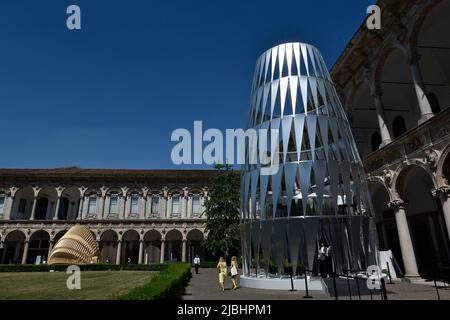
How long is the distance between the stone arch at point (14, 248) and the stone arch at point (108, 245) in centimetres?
953

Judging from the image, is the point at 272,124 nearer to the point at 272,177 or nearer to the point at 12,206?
the point at 272,177

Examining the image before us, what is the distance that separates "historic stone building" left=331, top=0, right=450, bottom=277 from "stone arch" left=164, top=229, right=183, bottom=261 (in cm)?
2538

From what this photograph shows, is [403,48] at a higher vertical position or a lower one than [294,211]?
higher

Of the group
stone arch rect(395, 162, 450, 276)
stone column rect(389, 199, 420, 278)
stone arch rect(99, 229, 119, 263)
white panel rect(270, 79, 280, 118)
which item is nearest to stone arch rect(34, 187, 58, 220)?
stone arch rect(99, 229, 119, 263)

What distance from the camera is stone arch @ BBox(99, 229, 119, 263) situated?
3897 cm

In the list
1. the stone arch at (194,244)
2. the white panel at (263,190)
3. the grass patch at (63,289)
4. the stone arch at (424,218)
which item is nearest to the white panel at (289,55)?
the white panel at (263,190)

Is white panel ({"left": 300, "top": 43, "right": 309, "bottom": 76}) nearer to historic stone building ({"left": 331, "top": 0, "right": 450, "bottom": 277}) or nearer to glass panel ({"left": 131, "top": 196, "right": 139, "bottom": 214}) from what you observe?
historic stone building ({"left": 331, "top": 0, "right": 450, "bottom": 277})

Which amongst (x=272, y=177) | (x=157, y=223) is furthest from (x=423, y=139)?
(x=157, y=223)

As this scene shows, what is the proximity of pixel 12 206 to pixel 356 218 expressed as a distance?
41132 mm

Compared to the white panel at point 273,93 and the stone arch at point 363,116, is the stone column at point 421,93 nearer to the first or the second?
the stone arch at point 363,116

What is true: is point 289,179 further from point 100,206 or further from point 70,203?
point 70,203

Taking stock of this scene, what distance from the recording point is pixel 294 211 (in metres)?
13.4

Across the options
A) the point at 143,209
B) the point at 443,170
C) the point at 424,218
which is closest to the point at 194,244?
the point at 143,209

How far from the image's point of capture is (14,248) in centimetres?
3853
